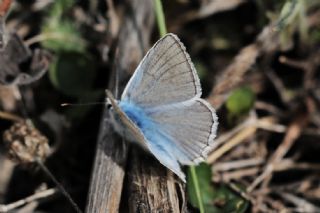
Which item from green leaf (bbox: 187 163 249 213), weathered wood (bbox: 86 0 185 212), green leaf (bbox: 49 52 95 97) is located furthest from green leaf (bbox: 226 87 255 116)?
green leaf (bbox: 49 52 95 97)

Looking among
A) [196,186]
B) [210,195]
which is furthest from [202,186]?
[196,186]

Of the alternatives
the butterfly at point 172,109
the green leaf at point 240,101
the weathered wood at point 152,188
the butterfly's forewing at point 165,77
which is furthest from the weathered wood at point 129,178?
the green leaf at point 240,101

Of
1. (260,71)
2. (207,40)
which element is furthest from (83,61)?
(260,71)

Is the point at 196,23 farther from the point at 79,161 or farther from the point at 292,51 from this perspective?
the point at 79,161

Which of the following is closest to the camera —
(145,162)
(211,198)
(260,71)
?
(145,162)

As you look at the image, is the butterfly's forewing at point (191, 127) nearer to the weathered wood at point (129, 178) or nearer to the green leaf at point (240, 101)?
the weathered wood at point (129, 178)

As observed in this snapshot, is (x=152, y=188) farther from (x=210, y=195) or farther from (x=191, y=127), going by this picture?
(x=210, y=195)

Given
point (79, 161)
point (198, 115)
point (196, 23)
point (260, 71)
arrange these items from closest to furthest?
point (198, 115) < point (79, 161) < point (260, 71) < point (196, 23)
